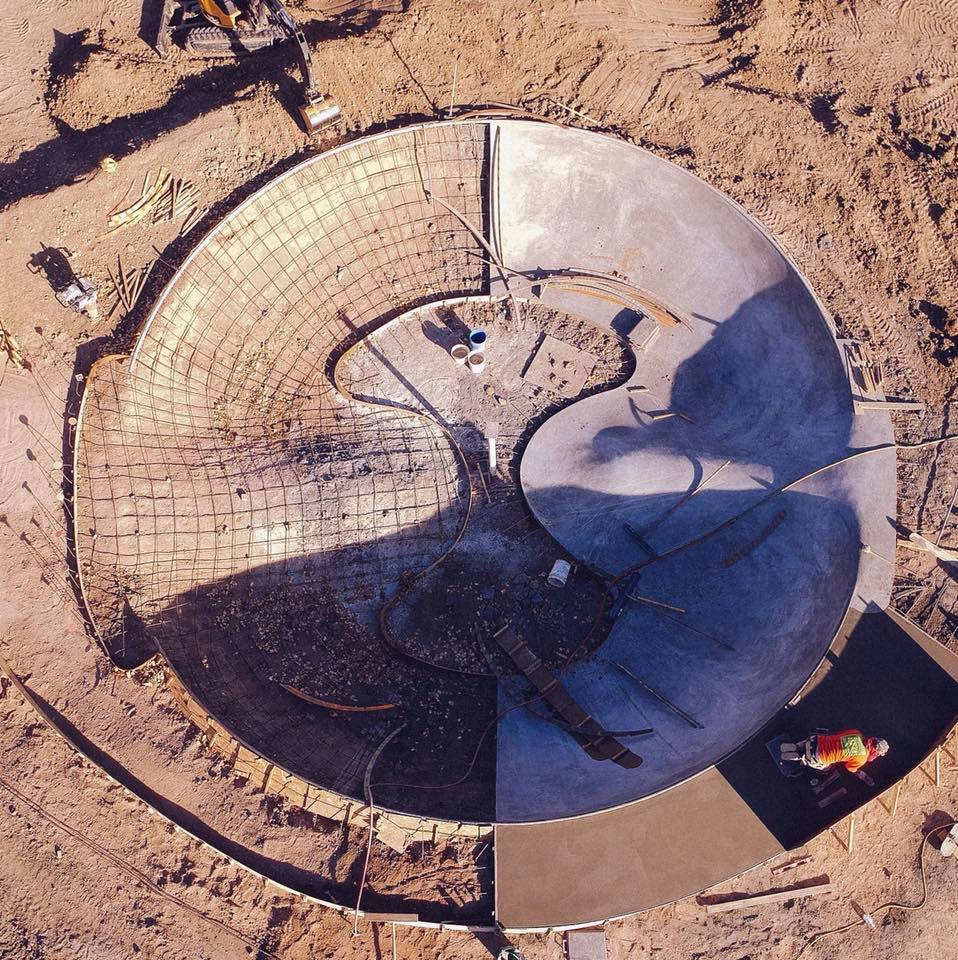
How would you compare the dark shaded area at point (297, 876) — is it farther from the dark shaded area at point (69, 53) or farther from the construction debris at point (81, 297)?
the dark shaded area at point (69, 53)

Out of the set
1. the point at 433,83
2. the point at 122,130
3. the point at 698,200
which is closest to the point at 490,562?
the point at 698,200

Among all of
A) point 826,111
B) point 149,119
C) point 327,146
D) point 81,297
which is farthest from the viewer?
point 149,119

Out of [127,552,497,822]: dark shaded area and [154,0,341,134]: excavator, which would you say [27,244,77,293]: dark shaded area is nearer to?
[154,0,341,134]: excavator

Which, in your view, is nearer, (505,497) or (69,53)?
(505,497)

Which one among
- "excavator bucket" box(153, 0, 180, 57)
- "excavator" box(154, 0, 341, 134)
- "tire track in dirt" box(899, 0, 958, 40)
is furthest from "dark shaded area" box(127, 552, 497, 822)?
"tire track in dirt" box(899, 0, 958, 40)

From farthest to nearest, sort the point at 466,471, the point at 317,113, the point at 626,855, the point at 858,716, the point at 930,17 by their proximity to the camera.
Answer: the point at 930,17
the point at 317,113
the point at 466,471
the point at 858,716
the point at 626,855

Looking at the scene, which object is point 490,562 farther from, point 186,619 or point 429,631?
point 186,619

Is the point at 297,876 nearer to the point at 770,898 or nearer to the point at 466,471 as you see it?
the point at 466,471

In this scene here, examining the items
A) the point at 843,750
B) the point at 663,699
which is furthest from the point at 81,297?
the point at 843,750
